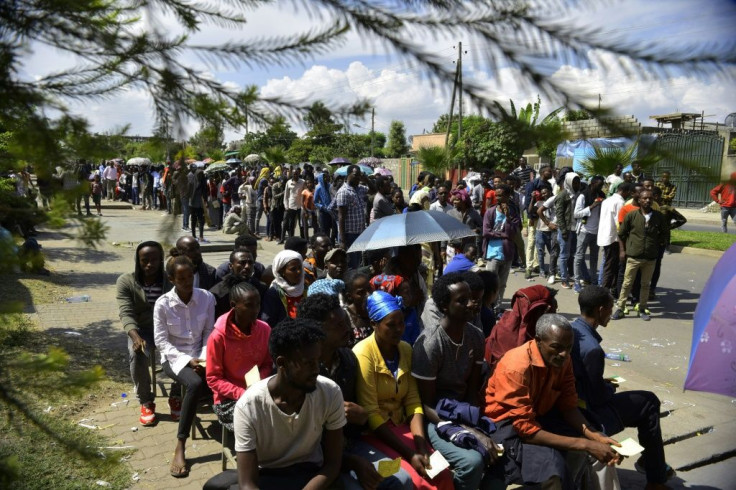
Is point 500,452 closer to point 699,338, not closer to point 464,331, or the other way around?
point 464,331

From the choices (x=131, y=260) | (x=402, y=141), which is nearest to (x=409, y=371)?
(x=131, y=260)

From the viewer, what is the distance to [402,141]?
48344mm

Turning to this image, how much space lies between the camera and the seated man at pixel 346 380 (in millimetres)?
3141

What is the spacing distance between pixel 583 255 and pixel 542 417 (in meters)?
6.07

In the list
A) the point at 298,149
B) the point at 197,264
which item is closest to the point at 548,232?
the point at 197,264

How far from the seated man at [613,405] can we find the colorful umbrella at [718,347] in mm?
314

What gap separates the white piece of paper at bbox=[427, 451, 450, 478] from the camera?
10.5 ft

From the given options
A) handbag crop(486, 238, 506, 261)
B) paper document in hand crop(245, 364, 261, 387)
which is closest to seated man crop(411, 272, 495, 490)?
paper document in hand crop(245, 364, 261, 387)

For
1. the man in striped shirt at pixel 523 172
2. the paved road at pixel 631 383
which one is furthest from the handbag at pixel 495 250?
the man in striped shirt at pixel 523 172

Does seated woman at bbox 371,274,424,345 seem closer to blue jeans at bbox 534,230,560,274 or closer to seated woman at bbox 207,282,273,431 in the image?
seated woman at bbox 207,282,273,431

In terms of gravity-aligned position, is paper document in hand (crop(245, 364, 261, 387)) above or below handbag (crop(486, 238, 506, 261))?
below

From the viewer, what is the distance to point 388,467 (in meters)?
3.09

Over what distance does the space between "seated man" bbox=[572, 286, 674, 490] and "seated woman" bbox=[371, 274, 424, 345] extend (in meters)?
1.19

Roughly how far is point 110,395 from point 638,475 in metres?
4.13
